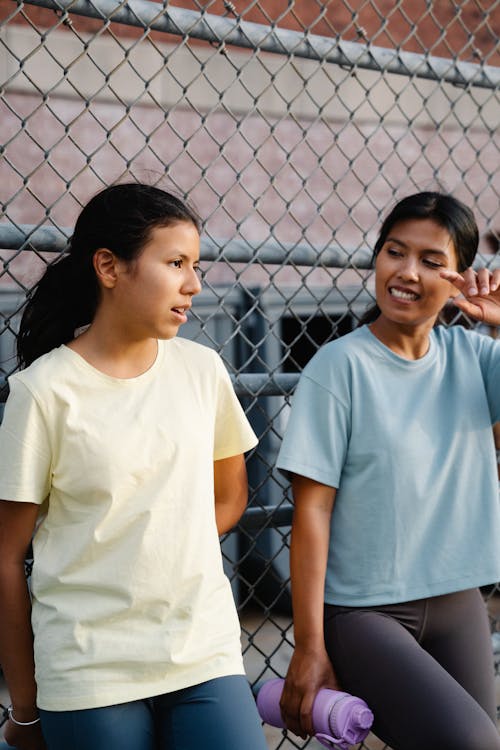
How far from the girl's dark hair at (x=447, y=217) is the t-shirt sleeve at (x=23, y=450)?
1107mm

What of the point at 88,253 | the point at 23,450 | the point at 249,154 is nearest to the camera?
the point at 23,450

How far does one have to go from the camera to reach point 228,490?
86.1 inches

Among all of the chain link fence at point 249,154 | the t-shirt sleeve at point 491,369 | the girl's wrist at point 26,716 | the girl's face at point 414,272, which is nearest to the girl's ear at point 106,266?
the girl's face at point 414,272

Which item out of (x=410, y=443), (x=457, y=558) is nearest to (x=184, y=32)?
(x=410, y=443)

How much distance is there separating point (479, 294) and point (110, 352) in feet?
3.37

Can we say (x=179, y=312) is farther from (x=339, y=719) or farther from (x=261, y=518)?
(x=339, y=719)

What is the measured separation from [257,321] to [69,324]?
314 centimetres

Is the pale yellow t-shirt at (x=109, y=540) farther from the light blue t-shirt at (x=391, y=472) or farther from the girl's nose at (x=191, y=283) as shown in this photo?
the light blue t-shirt at (x=391, y=472)

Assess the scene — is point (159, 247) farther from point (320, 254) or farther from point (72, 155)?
point (72, 155)

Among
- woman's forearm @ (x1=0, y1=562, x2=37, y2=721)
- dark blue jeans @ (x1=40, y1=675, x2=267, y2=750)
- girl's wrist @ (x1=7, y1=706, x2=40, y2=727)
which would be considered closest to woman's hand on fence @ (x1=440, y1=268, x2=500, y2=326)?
dark blue jeans @ (x1=40, y1=675, x2=267, y2=750)

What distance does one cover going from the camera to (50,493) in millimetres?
1853

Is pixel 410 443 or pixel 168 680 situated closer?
pixel 168 680

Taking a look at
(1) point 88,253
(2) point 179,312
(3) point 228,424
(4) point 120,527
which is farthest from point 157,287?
(4) point 120,527

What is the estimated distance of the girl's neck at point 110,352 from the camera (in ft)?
6.33
